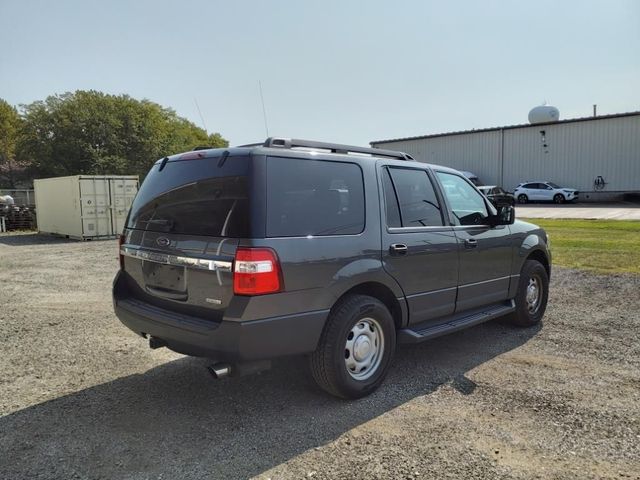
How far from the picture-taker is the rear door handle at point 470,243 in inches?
187

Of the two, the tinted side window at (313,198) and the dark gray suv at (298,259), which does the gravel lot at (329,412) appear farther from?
the tinted side window at (313,198)

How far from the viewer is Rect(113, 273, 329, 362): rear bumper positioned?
317 centimetres

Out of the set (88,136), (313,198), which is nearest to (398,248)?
(313,198)

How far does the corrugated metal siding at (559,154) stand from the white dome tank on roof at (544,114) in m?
4.98

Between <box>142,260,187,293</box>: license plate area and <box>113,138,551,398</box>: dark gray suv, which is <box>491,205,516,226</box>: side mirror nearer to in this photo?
<box>113,138,551,398</box>: dark gray suv

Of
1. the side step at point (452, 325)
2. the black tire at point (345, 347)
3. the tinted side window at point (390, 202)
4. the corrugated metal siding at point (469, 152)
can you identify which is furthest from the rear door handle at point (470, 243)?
the corrugated metal siding at point (469, 152)

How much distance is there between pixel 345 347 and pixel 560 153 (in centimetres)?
3736

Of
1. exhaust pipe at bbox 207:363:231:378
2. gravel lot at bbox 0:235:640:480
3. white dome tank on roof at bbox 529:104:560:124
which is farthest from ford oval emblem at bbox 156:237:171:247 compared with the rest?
white dome tank on roof at bbox 529:104:560:124

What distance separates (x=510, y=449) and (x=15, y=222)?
81.9ft

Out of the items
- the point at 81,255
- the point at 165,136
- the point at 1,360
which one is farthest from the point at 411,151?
the point at 1,360

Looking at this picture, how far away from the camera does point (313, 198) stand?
3617mm

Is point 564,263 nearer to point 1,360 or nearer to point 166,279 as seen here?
point 166,279

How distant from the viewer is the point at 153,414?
144 inches

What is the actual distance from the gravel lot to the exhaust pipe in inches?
17.7
